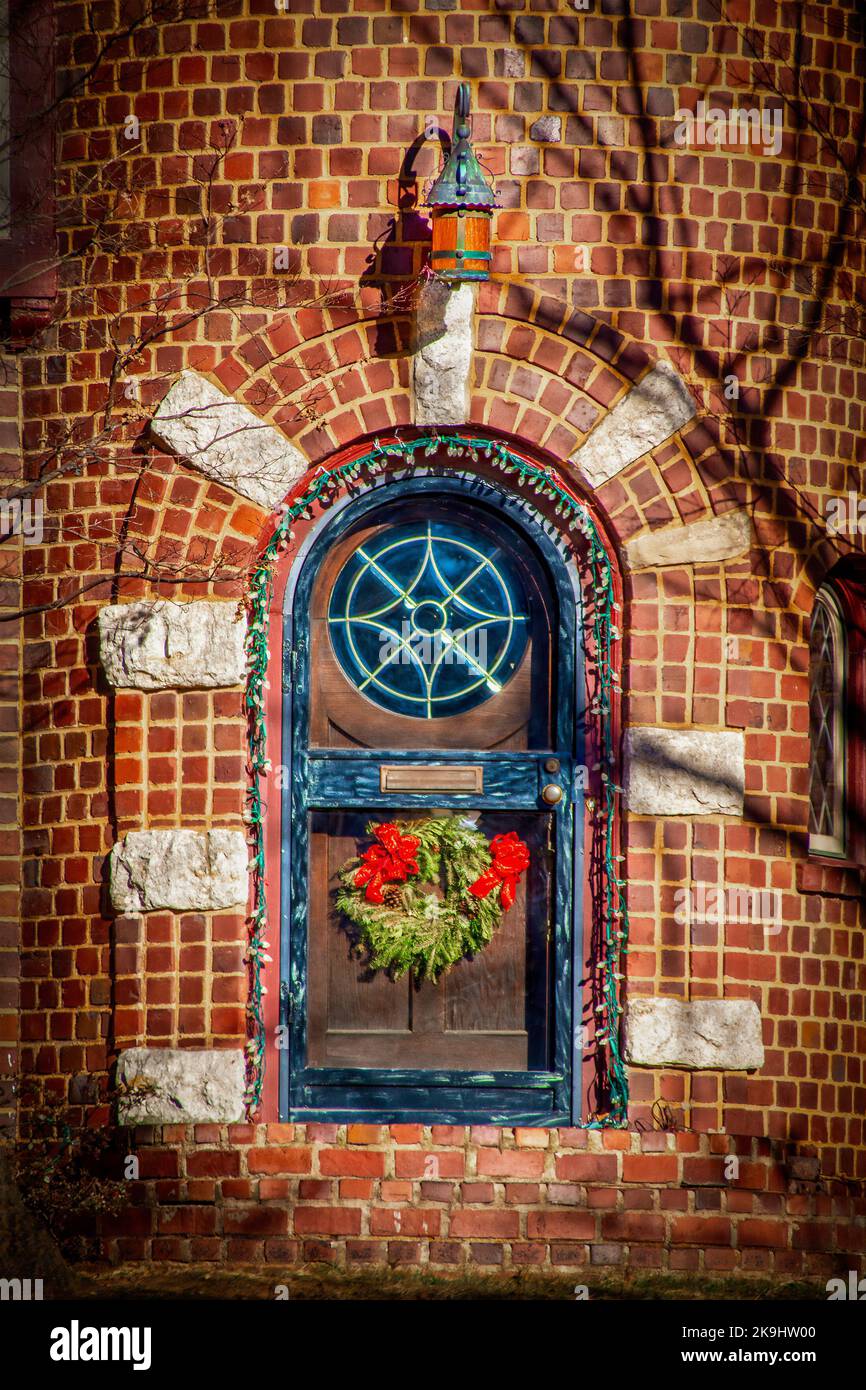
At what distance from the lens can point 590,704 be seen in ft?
24.9

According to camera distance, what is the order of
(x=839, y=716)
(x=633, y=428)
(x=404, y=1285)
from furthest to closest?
(x=839, y=716), (x=633, y=428), (x=404, y=1285)

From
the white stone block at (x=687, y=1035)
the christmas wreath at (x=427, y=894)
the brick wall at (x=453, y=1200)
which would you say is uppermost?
the christmas wreath at (x=427, y=894)

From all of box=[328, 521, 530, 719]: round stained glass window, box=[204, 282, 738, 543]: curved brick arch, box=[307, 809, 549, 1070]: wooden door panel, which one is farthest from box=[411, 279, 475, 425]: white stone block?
box=[307, 809, 549, 1070]: wooden door panel

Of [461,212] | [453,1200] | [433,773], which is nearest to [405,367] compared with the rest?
[461,212]

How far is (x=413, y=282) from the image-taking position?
24.9ft

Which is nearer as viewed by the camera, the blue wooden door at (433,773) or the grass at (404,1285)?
the grass at (404,1285)

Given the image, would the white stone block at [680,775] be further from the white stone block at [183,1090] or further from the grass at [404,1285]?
the white stone block at [183,1090]

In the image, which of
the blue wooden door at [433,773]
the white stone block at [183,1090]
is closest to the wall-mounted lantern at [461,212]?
the blue wooden door at [433,773]

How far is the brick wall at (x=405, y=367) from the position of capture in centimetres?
752

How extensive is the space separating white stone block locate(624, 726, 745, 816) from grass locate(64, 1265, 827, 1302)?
1.89 m

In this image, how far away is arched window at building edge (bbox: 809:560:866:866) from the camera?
815cm

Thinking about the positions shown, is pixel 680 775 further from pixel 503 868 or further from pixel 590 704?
pixel 503 868

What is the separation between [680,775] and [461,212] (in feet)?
8.08

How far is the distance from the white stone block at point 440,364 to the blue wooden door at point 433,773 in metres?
0.31
